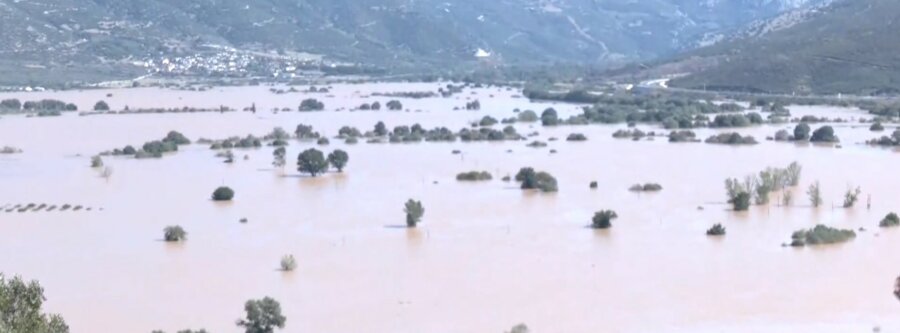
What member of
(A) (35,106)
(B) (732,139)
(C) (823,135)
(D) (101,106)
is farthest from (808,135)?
(A) (35,106)

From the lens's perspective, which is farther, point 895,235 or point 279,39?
point 279,39

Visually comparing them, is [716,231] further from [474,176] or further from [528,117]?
[528,117]

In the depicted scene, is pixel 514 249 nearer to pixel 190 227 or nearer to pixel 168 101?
pixel 190 227

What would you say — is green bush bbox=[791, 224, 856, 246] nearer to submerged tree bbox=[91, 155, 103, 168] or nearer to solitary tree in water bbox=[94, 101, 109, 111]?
submerged tree bbox=[91, 155, 103, 168]

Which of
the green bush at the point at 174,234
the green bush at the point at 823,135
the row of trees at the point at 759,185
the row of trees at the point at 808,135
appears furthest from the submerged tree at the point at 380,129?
the green bush at the point at 174,234

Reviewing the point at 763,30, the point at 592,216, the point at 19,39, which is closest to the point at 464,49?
the point at 763,30
